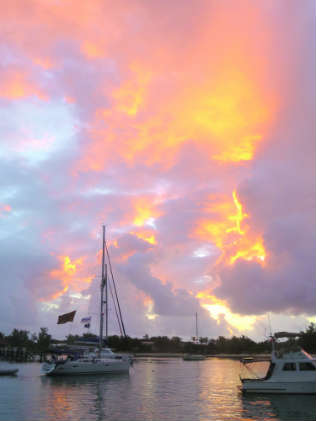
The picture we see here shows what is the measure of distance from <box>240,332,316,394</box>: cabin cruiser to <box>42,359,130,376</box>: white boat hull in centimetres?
2997

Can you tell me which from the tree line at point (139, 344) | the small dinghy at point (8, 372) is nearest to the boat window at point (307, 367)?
the small dinghy at point (8, 372)

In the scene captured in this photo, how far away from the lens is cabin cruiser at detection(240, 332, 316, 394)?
39.0m

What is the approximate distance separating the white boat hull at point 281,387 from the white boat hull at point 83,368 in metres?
30.1

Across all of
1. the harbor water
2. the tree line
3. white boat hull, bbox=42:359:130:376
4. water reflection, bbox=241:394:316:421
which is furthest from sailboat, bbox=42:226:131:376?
the tree line

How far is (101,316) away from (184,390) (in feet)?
78.0

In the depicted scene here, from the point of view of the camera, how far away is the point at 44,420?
29.7 meters

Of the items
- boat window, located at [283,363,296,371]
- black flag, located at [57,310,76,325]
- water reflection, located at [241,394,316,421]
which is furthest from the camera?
black flag, located at [57,310,76,325]

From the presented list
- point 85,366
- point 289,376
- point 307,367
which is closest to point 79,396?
point 85,366

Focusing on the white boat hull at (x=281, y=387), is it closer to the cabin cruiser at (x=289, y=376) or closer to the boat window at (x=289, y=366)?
the cabin cruiser at (x=289, y=376)

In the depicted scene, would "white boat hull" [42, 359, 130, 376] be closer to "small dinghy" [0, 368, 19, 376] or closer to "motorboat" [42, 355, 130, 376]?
"motorboat" [42, 355, 130, 376]

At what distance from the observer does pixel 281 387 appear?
39.2m

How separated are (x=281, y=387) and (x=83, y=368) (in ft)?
109

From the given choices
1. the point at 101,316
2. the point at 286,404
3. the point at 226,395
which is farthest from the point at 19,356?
the point at 286,404

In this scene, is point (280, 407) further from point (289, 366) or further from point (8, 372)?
point (8, 372)
